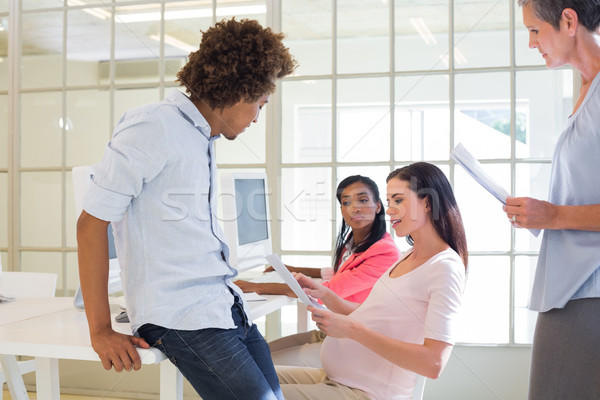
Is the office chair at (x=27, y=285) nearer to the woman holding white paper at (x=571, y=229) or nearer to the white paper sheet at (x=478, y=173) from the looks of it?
the white paper sheet at (x=478, y=173)

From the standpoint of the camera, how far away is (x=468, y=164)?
45.3 inches

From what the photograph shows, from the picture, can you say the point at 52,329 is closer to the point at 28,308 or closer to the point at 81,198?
the point at 81,198

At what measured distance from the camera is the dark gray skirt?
0.96m

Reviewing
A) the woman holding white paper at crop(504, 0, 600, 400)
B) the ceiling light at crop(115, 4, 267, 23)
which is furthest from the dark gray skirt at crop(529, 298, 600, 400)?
the ceiling light at crop(115, 4, 267, 23)

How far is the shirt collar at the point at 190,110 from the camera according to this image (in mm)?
1049

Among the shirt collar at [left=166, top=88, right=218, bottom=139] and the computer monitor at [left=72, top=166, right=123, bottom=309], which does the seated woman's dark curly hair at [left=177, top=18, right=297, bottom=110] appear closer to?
the shirt collar at [left=166, top=88, right=218, bottom=139]

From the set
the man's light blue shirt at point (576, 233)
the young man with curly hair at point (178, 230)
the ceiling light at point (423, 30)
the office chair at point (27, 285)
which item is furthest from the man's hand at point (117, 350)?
the ceiling light at point (423, 30)

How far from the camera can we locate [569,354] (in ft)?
3.21

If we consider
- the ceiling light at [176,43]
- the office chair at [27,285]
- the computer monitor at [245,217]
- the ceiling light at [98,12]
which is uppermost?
the ceiling light at [98,12]

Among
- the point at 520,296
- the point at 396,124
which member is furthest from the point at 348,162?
the point at 520,296

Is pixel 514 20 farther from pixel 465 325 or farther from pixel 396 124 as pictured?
pixel 465 325

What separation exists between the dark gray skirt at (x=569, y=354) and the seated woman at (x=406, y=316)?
0.90ft

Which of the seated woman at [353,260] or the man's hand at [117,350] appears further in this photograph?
the seated woman at [353,260]

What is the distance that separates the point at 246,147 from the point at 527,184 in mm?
1384
